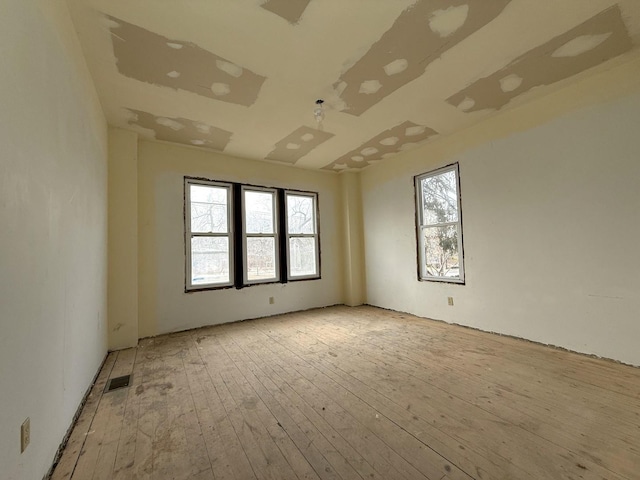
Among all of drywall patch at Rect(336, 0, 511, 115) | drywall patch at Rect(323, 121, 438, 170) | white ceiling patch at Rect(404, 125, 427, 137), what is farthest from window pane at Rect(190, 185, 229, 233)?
white ceiling patch at Rect(404, 125, 427, 137)

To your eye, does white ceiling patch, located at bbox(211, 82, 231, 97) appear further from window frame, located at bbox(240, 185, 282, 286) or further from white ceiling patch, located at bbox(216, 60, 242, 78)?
window frame, located at bbox(240, 185, 282, 286)

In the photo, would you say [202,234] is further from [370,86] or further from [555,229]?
[555,229]

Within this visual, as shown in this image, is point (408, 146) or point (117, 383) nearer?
point (117, 383)

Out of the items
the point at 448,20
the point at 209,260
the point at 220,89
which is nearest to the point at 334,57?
the point at 448,20

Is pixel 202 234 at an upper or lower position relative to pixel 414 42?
lower

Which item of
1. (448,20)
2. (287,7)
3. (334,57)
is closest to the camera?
(287,7)

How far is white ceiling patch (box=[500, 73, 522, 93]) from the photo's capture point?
2670mm

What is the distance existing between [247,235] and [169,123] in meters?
1.95

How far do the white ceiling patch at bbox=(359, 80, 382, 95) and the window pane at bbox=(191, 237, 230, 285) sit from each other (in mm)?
2976

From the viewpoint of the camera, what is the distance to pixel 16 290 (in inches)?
46.1

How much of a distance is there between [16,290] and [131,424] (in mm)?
1243

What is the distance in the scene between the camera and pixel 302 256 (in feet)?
17.3

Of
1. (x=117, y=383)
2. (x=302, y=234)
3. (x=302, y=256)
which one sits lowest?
(x=117, y=383)

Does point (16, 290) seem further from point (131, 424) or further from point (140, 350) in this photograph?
point (140, 350)
